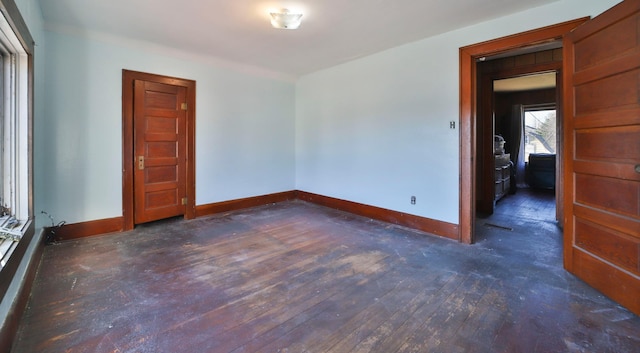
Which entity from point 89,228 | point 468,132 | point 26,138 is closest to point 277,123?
point 89,228

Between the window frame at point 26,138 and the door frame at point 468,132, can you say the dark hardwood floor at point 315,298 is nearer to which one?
the door frame at point 468,132

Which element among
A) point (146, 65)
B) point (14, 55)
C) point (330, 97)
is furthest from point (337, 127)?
point (14, 55)

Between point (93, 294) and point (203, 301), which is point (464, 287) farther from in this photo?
point (93, 294)

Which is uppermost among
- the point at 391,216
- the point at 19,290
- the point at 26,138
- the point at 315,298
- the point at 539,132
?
the point at 539,132

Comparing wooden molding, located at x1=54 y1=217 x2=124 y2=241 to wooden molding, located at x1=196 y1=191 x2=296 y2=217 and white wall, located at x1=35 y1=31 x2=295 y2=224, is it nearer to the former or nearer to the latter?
white wall, located at x1=35 y1=31 x2=295 y2=224

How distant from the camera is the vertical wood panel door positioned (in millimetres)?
3922

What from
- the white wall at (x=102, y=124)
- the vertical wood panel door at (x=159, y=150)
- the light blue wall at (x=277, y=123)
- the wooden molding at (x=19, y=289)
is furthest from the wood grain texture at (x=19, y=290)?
the vertical wood panel door at (x=159, y=150)

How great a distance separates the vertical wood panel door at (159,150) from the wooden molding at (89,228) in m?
0.24

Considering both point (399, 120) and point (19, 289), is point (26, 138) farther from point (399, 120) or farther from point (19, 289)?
point (399, 120)

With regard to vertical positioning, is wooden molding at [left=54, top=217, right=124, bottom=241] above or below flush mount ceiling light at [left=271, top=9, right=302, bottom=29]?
below

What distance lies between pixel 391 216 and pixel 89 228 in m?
3.95

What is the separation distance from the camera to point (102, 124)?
3.63 metres

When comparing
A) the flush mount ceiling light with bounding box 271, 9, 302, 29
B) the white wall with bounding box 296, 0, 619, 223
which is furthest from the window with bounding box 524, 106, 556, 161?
the flush mount ceiling light with bounding box 271, 9, 302, 29

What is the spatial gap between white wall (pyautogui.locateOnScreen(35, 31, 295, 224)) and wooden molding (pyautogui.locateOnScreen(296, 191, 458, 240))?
5.27ft
